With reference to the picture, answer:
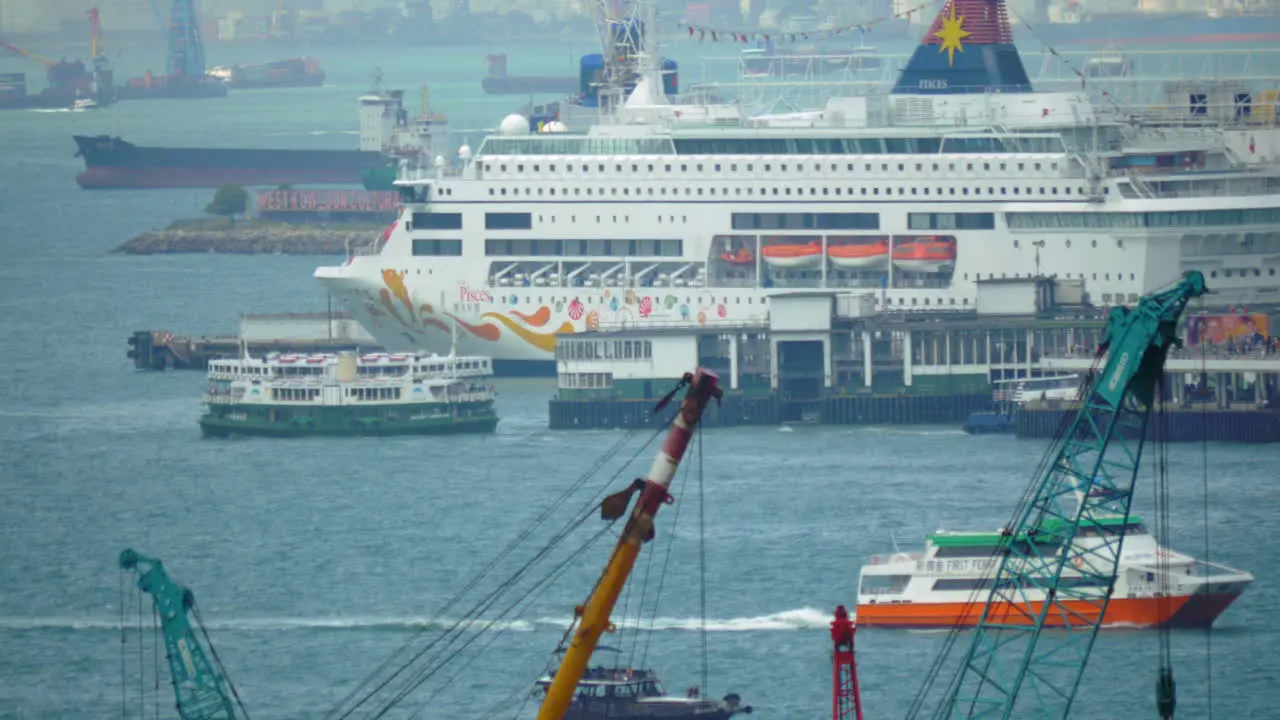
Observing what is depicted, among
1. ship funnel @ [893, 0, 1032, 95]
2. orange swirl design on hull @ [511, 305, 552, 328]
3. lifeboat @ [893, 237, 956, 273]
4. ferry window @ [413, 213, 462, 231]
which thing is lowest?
orange swirl design on hull @ [511, 305, 552, 328]

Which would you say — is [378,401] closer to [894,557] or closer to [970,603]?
[894,557]

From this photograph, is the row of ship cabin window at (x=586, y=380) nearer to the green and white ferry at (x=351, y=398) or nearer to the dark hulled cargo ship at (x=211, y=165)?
the green and white ferry at (x=351, y=398)

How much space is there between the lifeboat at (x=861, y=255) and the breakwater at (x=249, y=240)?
3651cm

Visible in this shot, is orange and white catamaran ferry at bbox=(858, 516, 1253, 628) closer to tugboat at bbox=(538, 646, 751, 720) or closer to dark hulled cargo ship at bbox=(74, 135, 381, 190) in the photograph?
tugboat at bbox=(538, 646, 751, 720)

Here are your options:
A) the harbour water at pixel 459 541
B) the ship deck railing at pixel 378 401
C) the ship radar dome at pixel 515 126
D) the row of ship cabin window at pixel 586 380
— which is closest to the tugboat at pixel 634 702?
the harbour water at pixel 459 541

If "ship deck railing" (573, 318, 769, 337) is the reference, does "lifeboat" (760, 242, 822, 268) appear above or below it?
above

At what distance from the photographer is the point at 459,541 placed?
1801 inches

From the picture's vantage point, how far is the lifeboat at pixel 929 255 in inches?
2495

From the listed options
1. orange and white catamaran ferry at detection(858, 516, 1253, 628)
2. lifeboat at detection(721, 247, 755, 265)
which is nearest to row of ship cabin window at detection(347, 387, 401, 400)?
lifeboat at detection(721, 247, 755, 265)

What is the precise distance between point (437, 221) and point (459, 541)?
20830 mm

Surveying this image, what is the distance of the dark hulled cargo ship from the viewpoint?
12669 cm

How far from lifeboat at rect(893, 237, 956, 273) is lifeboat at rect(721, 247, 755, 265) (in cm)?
305

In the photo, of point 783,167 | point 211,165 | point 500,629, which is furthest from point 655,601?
point 211,165

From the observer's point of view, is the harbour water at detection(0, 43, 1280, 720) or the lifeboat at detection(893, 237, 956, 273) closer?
the harbour water at detection(0, 43, 1280, 720)
